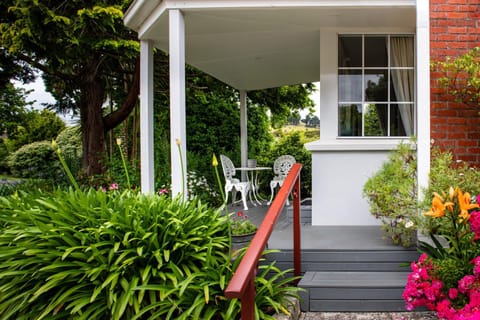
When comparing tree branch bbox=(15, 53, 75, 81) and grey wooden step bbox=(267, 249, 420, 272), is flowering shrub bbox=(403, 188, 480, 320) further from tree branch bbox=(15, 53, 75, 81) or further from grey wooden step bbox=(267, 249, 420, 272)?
tree branch bbox=(15, 53, 75, 81)

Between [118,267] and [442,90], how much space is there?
377cm

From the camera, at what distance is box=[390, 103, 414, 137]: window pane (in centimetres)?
507

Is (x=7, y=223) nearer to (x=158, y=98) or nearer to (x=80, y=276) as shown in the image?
(x=80, y=276)

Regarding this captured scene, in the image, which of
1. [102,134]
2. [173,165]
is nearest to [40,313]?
[173,165]

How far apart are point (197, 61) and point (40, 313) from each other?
199 inches

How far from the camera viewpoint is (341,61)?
5191mm

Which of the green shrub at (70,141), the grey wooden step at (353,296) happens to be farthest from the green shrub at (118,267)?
the green shrub at (70,141)

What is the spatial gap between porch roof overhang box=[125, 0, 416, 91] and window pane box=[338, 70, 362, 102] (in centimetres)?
58

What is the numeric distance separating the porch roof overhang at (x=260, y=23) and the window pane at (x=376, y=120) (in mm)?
1023

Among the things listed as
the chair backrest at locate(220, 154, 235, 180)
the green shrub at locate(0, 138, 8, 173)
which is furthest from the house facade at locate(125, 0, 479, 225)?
the green shrub at locate(0, 138, 8, 173)

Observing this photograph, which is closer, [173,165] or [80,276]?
[80,276]

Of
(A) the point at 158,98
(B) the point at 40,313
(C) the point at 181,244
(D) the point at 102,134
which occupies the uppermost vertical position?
(A) the point at 158,98

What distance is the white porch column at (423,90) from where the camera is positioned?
3.89 meters

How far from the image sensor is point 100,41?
608 centimetres
